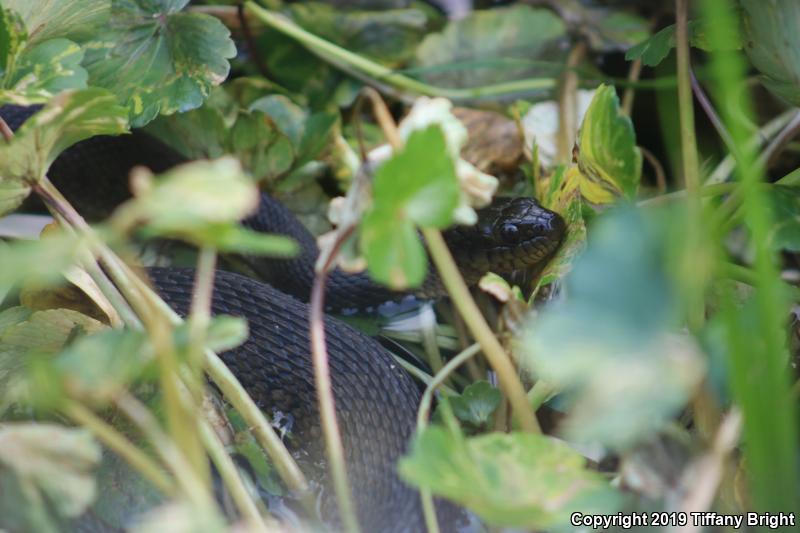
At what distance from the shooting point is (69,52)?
107 cm

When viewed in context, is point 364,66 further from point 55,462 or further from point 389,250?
point 55,462

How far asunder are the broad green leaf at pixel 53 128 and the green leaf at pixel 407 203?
1.16 feet

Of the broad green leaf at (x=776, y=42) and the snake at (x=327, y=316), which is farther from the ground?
the broad green leaf at (x=776, y=42)

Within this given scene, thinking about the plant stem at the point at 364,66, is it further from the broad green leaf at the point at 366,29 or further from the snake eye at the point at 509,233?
the snake eye at the point at 509,233

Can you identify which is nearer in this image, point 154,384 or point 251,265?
point 154,384

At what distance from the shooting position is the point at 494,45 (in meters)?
2.17

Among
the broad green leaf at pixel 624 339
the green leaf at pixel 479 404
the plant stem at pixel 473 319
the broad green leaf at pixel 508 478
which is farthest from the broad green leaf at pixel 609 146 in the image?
the broad green leaf at pixel 624 339

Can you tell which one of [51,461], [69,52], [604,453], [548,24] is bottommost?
[604,453]

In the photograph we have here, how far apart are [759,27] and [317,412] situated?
849mm

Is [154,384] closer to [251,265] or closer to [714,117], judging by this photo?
[251,265]

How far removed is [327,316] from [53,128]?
0.67 m

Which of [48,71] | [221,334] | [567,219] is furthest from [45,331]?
[567,219]

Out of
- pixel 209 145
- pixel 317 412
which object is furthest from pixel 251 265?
pixel 317 412

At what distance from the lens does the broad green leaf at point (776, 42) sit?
1101mm
